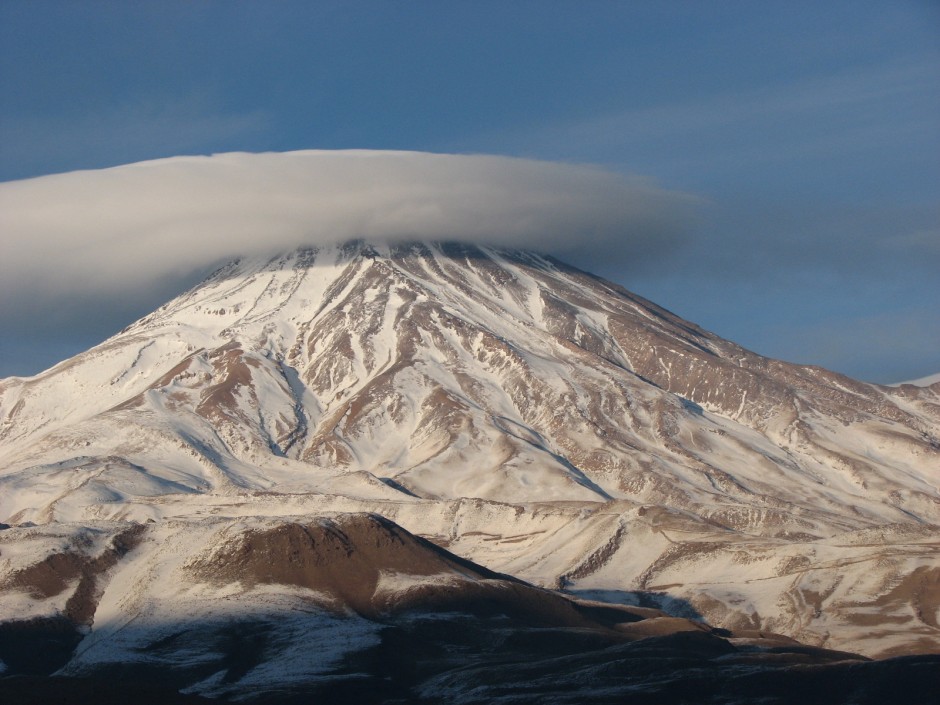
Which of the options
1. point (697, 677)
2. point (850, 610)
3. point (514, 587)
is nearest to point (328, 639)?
point (514, 587)

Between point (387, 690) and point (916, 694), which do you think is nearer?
point (916, 694)

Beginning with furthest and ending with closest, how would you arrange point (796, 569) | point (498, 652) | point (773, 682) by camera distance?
point (796, 569), point (498, 652), point (773, 682)

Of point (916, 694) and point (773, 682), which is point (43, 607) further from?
point (916, 694)

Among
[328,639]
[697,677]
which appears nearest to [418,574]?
[328,639]

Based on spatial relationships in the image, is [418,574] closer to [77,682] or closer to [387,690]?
[387,690]

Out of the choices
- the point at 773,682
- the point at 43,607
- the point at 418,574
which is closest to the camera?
the point at 773,682

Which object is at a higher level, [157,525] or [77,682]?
[157,525]

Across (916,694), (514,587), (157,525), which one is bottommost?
(916,694)

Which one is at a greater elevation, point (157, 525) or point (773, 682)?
point (157, 525)

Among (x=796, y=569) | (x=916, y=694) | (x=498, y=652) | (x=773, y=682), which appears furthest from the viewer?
(x=796, y=569)
